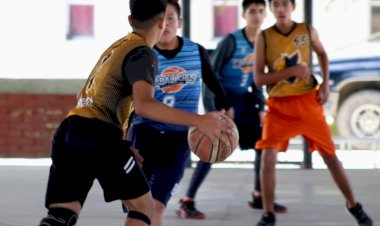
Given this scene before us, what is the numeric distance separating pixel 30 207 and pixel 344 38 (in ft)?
13.9

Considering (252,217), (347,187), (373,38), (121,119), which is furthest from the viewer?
(373,38)

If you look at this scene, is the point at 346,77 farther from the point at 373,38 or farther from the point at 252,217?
the point at 252,217

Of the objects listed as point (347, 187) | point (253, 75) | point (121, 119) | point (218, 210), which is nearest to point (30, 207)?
point (218, 210)

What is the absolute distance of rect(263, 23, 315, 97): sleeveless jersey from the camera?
7.72 metres

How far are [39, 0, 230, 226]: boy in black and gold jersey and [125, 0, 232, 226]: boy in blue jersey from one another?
94 centimetres

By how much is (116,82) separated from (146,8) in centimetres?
41

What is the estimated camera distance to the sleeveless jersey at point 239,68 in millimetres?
8547

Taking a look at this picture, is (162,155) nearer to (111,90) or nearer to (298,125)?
(111,90)

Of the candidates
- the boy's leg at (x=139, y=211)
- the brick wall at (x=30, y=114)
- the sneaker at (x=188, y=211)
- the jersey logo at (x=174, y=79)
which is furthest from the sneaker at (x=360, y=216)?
the brick wall at (x=30, y=114)

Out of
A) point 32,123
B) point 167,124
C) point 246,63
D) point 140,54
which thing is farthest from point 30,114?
point 140,54

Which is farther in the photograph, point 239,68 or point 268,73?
point 239,68

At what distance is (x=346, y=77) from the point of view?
38.8 feet

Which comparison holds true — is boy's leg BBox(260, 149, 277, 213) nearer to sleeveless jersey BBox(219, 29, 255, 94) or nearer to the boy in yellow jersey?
the boy in yellow jersey

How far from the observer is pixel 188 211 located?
27.2 feet
